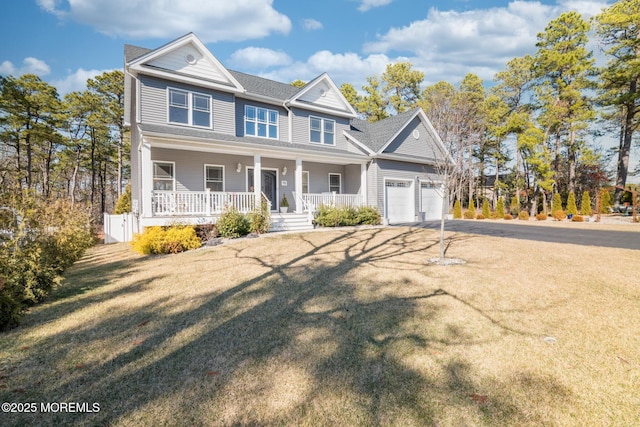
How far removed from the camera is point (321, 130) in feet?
55.5

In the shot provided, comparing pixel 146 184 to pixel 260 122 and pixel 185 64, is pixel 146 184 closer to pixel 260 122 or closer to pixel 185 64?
pixel 185 64

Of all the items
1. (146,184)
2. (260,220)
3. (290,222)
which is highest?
(146,184)

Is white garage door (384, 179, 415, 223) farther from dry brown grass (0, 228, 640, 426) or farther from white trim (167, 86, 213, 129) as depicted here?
dry brown grass (0, 228, 640, 426)

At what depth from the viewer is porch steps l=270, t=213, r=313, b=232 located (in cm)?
1261

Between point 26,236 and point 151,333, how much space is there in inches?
170

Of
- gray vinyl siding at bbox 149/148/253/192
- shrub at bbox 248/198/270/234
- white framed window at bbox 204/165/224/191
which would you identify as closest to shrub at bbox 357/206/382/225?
shrub at bbox 248/198/270/234

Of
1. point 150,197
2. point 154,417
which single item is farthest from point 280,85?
point 154,417

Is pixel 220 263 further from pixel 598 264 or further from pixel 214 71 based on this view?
pixel 214 71

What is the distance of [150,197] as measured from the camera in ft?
33.8

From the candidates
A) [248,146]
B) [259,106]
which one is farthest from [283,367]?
[259,106]

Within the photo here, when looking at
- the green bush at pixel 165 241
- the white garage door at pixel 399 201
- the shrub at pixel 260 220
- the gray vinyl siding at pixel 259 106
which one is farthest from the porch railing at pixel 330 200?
the green bush at pixel 165 241

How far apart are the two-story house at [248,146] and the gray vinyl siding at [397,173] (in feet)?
0.20

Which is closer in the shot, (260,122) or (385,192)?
(260,122)

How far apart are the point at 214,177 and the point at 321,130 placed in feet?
22.0
